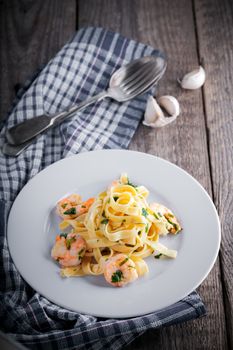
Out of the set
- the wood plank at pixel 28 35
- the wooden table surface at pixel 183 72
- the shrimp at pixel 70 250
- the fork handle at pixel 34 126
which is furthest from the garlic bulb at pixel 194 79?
the shrimp at pixel 70 250

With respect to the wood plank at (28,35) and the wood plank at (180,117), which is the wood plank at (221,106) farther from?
the wood plank at (28,35)

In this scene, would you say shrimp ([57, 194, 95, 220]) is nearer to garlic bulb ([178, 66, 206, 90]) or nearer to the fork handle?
the fork handle

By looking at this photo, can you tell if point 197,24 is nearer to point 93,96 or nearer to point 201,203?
point 93,96

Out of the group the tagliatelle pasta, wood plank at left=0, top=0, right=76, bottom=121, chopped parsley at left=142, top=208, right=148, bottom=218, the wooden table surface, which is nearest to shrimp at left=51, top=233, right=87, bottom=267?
the tagliatelle pasta

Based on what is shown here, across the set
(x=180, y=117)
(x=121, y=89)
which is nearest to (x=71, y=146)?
(x=121, y=89)

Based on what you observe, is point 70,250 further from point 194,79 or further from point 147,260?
point 194,79
